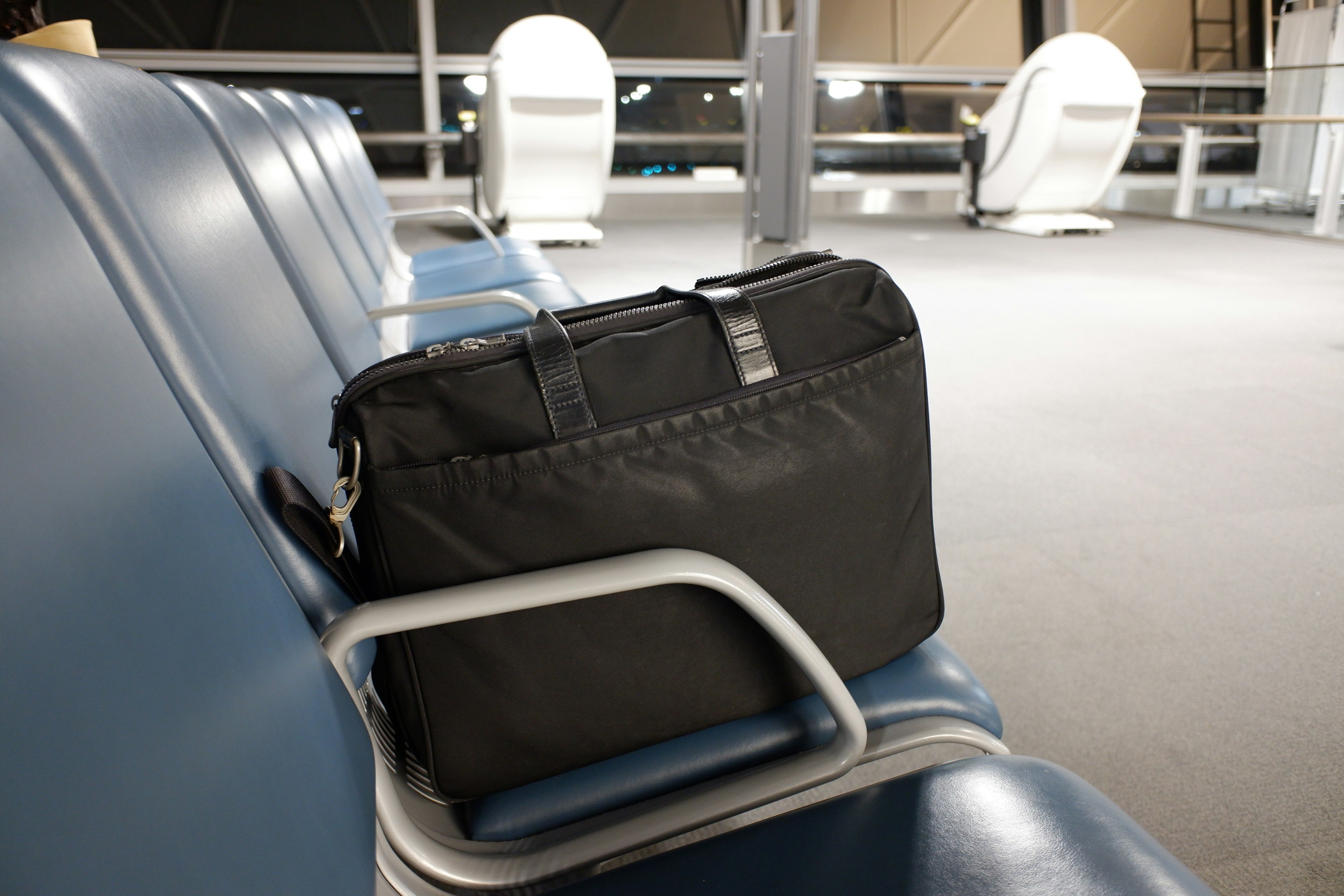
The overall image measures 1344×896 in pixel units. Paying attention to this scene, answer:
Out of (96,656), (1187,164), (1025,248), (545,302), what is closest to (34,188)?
(96,656)

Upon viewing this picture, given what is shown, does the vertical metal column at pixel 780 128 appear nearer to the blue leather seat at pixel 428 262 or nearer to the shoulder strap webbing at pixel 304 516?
the blue leather seat at pixel 428 262

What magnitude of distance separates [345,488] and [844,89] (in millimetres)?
9197

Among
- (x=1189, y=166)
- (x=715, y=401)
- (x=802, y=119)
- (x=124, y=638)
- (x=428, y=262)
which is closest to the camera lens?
(x=124, y=638)

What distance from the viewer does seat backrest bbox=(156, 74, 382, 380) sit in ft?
3.44

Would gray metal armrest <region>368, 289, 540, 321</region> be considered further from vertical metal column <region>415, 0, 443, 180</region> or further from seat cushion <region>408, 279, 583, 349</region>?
vertical metal column <region>415, 0, 443, 180</region>

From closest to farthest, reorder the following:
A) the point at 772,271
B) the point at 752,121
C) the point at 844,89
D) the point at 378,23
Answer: the point at 772,271 → the point at 752,121 → the point at 378,23 → the point at 844,89

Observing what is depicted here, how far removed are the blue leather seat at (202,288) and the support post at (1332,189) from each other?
259 inches

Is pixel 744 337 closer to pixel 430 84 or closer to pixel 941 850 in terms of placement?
pixel 941 850

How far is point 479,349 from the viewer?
0.67 meters

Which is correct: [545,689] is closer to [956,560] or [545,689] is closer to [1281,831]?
[1281,831]

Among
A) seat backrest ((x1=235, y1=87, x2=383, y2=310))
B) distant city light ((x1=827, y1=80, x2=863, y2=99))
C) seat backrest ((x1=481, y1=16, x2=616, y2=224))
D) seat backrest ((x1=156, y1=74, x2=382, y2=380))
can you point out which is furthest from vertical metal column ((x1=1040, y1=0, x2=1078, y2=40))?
seat backrest ((x1=156, y1=74, x2=382, y2=380))

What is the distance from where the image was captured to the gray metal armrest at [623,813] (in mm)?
589

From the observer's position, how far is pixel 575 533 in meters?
0.66

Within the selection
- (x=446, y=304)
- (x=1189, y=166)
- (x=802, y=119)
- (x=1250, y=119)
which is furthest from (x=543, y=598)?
(x=1189, y=166)
